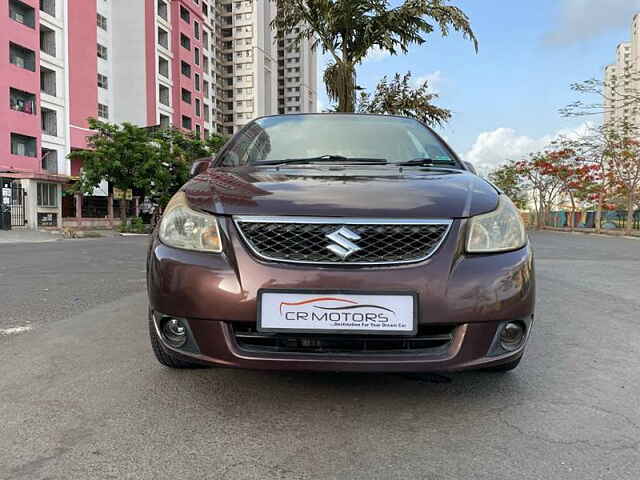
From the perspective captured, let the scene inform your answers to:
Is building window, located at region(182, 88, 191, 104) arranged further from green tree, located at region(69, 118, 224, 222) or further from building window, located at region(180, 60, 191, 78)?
green tree, located at region(69, 118, 224, 222)

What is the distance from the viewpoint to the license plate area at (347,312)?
6.12 ft

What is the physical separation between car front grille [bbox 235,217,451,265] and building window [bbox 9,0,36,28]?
30388 millimetres

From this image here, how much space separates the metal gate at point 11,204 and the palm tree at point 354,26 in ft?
58.1

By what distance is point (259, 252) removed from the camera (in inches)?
77.1

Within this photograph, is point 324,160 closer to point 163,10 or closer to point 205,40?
point 163,10

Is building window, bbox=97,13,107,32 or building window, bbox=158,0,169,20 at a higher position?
building window, bbox=158,0,169,20

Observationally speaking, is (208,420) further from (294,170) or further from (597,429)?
(597,429)

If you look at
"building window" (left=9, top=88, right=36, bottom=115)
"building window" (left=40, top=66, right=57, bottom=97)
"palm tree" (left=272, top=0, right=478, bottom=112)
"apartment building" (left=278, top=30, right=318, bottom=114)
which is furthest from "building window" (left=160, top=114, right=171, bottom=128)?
"apartment building" (left=278, top=30, right=318, bottom=114)

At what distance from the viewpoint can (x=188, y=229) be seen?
2119mm

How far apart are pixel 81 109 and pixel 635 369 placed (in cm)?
3367

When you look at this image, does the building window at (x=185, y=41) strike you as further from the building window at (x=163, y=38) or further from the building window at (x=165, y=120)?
the building window at (x=165, y=120)

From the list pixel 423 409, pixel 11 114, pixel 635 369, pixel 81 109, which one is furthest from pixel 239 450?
pixel 81 109

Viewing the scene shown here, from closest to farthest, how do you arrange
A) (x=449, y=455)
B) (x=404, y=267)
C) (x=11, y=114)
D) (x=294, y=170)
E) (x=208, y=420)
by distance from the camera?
1. (x=449, y=455)
2. (x=404, y=267)
3. (x=208, y=420)
4. (x=294, y=170)
5. (x=11, y=114)

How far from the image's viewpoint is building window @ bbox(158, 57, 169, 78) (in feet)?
134
